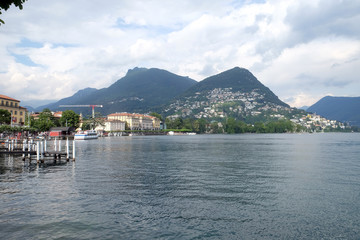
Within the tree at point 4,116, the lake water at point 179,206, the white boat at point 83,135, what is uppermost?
the tree at point 4,116

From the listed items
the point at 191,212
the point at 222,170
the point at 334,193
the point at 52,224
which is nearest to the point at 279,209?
the point at 191,212

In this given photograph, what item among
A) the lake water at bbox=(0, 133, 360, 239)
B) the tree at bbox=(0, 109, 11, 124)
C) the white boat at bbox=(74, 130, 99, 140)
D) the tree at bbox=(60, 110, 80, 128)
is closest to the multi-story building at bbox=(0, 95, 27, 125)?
the tree at bbox=(0, 109, 11, 124)

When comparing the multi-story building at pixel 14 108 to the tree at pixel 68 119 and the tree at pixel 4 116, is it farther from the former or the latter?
the tree at pixel 68 119

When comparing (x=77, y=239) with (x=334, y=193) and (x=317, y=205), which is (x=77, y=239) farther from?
(x=334, y=193)

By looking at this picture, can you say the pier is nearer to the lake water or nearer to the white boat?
the lake water

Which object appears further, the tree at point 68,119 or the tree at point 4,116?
the tree at point 68,119

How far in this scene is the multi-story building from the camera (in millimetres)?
127812

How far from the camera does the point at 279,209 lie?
19844 mm

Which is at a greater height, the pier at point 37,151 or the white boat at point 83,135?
the white boat at point 83,135

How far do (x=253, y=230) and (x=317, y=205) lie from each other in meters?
7.94

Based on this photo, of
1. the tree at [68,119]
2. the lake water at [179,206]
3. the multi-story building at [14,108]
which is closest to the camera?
the lake water at [179,206]

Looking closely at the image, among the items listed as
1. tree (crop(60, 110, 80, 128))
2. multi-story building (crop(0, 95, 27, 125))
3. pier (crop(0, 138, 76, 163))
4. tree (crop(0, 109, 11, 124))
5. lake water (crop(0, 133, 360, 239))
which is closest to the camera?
lake water (crop(0, 133, 360, 239))

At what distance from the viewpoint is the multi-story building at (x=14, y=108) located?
128 metres

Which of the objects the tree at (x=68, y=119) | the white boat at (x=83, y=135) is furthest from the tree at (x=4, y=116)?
the tree at (x=68, y=119)
